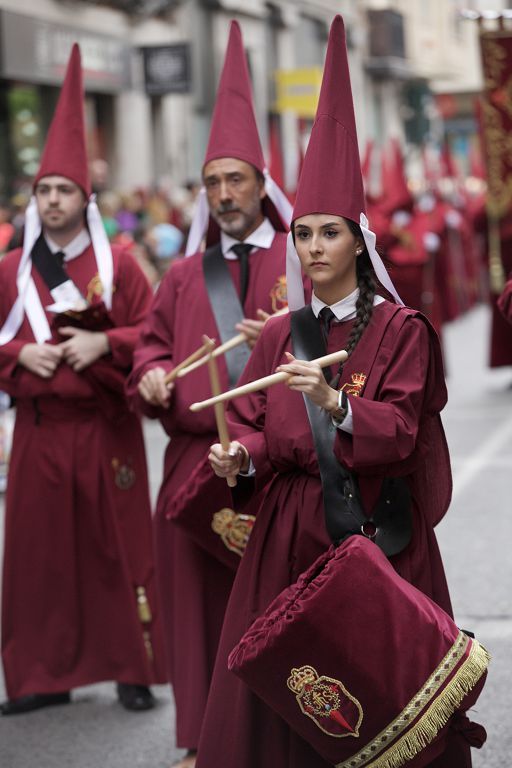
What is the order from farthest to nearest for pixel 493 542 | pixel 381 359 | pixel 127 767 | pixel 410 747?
pixel 493 542 < pixel 127 767 < pixel 381 359 < pixel 410 747

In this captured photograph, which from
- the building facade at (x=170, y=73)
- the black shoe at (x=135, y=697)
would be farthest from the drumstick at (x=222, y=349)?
the building facade at (x=170, y=73)

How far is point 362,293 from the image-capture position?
12.9 ft

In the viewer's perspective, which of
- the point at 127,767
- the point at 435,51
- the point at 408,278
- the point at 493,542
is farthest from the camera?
the point at 435,51

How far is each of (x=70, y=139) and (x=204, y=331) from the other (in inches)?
44.7

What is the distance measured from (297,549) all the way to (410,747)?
0.58 m

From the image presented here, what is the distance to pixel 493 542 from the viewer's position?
785 centimetres

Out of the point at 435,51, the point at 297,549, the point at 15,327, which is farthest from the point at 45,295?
the point at 435,51

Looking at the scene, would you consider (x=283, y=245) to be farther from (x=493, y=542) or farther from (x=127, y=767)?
(x=493, y=542)

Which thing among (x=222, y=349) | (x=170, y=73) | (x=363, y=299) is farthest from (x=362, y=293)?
(x=170, y=73)

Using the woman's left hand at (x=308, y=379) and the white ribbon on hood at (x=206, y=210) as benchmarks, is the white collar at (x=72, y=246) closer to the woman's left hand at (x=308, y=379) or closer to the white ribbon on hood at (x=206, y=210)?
the white ribbon on hood at (x=206, y=210)

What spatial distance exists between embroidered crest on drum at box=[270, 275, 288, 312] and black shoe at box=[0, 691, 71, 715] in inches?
68.3

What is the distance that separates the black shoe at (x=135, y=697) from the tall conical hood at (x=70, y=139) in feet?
5.85

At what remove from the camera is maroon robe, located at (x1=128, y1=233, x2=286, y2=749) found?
495 centimetres

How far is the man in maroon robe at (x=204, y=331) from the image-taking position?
4953mm
